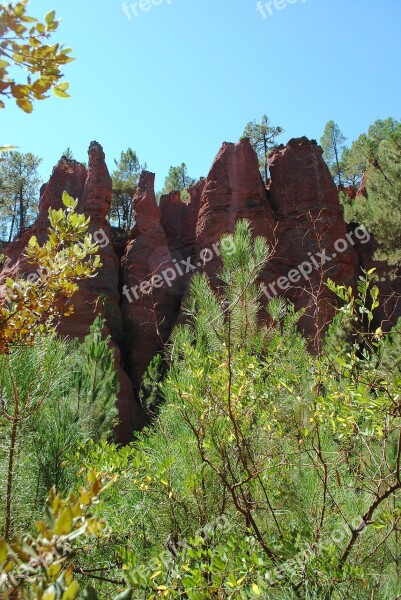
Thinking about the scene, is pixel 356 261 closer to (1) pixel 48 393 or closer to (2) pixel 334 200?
(2) pixel 334 200

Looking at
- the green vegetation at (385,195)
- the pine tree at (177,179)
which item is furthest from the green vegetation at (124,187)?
the green vegetation at (385,195)

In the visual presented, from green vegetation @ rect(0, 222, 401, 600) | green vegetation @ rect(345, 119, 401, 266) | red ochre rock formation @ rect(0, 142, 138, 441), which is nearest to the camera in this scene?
green vegetation @ rect(0, 222, 401, 600)

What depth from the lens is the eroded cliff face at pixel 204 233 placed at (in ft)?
64.1

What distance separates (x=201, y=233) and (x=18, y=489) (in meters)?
18.8

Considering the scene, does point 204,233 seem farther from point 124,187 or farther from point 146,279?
point 124,187

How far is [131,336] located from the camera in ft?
66.9

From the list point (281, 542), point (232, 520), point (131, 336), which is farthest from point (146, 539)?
point (131, 336)

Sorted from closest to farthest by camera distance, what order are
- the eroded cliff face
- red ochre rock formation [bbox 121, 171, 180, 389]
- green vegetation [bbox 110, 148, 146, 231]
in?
the eroded cliff face < red ochre rock formation [bbox 121, 171, 180, 389] < green vegetation [bbox 110, 148, 146, 231]

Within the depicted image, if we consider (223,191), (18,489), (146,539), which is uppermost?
(223,191)

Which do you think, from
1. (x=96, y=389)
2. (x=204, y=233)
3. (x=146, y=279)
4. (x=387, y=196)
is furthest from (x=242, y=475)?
(x=146, y=279)

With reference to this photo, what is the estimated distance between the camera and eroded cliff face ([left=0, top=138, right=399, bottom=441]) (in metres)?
19.5

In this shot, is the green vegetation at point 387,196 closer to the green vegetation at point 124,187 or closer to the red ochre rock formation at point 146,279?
the red ochre rock formation at point 146,279

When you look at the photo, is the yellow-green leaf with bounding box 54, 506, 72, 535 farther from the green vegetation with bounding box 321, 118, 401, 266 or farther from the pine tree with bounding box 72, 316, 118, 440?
the green vegetation with bounding box 321, 118, 401, 266

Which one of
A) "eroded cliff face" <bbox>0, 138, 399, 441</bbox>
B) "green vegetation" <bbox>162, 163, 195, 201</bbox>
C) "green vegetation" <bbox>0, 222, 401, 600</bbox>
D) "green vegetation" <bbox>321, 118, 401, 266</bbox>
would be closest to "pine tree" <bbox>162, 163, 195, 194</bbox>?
"green vegetation" <bbox>162, 163, 195, 201</bbox>
